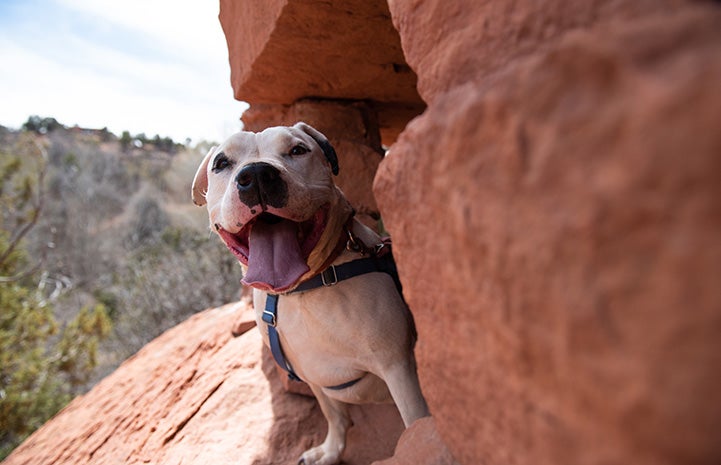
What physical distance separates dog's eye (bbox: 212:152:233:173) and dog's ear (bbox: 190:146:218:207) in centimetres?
20

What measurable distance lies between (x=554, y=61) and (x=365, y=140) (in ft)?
9.17

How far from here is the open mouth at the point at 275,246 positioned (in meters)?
1.66

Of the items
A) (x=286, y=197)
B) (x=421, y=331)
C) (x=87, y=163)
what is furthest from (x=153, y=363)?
(x=87, y=163)

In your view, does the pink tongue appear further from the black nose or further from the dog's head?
the black nose

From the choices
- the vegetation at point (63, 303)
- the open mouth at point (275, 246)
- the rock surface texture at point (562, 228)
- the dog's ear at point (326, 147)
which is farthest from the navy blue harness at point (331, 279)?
the vegetation at point (63, 303)

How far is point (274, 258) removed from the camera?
67.7 inches

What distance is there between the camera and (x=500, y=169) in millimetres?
709

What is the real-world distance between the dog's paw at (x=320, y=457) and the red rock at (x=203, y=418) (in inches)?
3.4

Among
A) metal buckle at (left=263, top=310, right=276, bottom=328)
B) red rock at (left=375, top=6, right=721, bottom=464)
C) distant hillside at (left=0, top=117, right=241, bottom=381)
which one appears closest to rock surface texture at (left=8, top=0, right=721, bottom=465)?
red rock at (left=375, top=6, right=721, bottom=464)

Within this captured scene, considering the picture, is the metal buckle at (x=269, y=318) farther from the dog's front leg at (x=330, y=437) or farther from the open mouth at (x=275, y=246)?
the dog's front leg at (x=330, y=437)

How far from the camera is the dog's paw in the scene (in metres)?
2.25

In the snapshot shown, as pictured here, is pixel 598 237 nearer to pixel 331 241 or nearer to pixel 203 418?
pixel 331 241

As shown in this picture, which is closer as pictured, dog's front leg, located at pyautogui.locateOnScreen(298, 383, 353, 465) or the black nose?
the black nose

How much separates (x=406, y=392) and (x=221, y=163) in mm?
1305
